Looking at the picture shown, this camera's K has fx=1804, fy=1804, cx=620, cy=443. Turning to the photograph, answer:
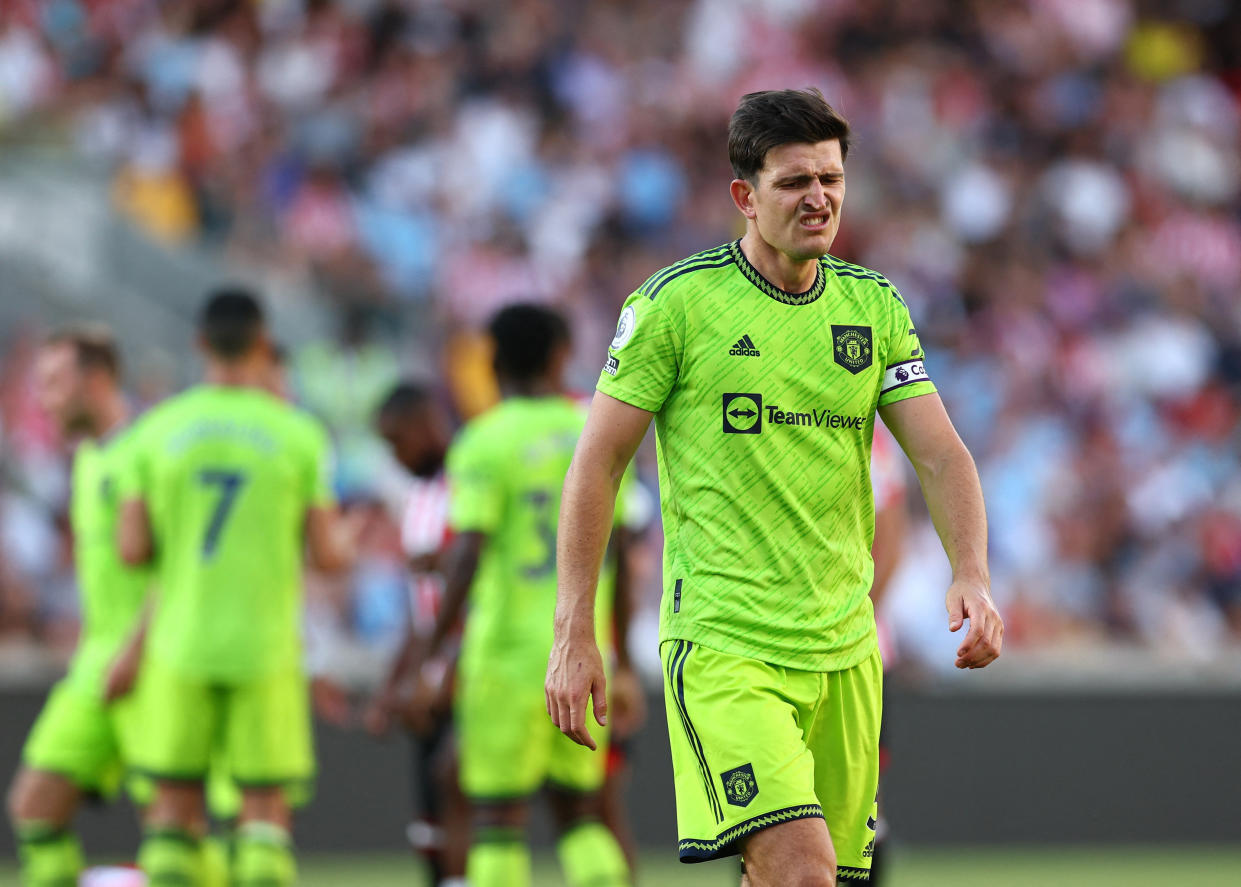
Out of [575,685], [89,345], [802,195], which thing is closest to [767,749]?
[575,685]

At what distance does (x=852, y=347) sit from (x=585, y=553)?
0.86m

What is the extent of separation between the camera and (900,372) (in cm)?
459

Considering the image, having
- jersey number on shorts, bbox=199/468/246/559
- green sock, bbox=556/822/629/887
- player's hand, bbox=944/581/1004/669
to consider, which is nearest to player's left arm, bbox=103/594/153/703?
jersey number on shorts, bbox=199/468/246/559

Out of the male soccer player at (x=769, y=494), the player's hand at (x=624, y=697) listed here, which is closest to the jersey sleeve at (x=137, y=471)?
the player's hand at (x=624, y=697)

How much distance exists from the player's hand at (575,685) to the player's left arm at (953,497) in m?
0.84

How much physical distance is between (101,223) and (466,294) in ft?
8.92

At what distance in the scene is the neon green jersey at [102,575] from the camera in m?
7.16

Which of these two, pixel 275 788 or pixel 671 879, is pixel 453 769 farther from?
pixel 671 879

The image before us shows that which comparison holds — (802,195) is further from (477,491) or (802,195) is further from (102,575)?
(102,575)

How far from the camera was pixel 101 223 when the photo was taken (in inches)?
521

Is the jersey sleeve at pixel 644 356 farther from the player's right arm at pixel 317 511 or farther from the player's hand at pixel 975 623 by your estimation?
the player's right arm at pixel 317 511

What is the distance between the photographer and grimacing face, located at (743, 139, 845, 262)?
4363 mm

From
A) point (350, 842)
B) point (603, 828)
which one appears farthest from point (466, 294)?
A: point (603, 828)

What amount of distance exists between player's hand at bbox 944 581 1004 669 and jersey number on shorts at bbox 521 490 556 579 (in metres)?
2.74
